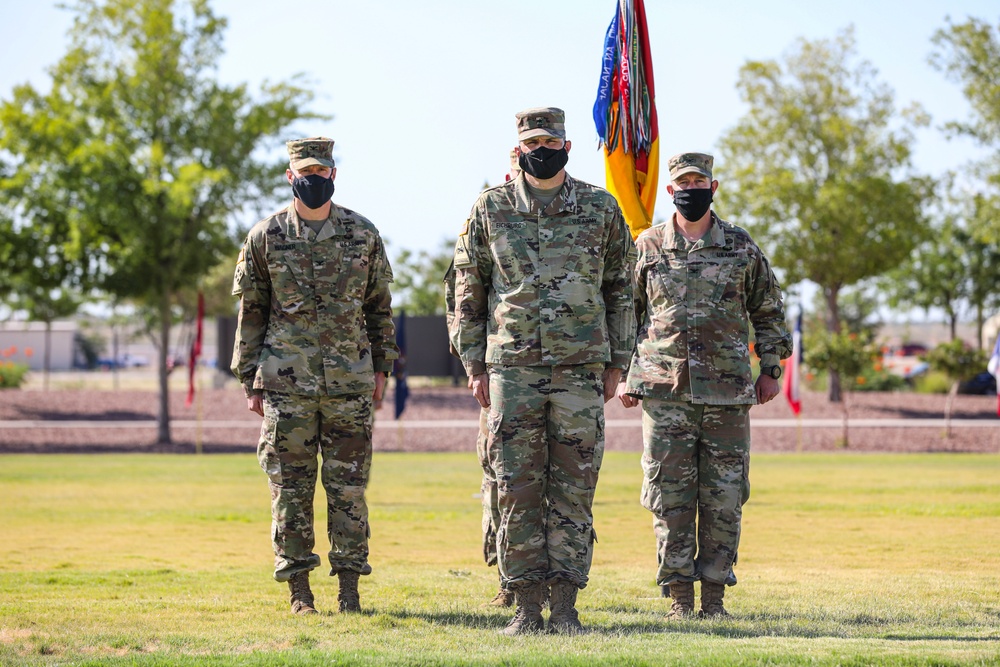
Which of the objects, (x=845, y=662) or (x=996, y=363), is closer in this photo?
(x=845, y=662)

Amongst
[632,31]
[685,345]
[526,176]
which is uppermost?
[632,31]

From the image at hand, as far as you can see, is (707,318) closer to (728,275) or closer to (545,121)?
(728,275)

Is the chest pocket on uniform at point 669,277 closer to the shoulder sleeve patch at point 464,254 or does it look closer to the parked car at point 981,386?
the shoulder sleeve patch at point 464,254

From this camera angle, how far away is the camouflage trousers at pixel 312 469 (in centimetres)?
660

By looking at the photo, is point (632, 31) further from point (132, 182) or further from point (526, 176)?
point (132, 182)

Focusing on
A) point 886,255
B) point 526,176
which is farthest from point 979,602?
point 886,255

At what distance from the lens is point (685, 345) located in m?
6.83

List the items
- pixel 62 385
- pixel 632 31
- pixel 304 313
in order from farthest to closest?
pixel 62 385
pixel 632 31
pixel 304 313

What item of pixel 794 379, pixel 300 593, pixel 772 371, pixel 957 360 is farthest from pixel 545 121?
pixel 957 360

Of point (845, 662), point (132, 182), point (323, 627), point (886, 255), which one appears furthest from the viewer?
point (886, 255)

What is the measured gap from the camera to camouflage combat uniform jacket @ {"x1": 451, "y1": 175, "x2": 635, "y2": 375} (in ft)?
19.7

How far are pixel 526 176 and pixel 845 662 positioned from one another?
283 centimetres

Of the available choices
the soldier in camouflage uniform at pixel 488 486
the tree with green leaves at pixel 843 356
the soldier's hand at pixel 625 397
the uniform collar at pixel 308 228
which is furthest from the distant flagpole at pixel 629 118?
the tree with green leaves at pixel 843 356

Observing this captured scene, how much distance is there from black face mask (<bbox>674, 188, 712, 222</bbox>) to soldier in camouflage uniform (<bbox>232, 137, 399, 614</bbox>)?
177cm
